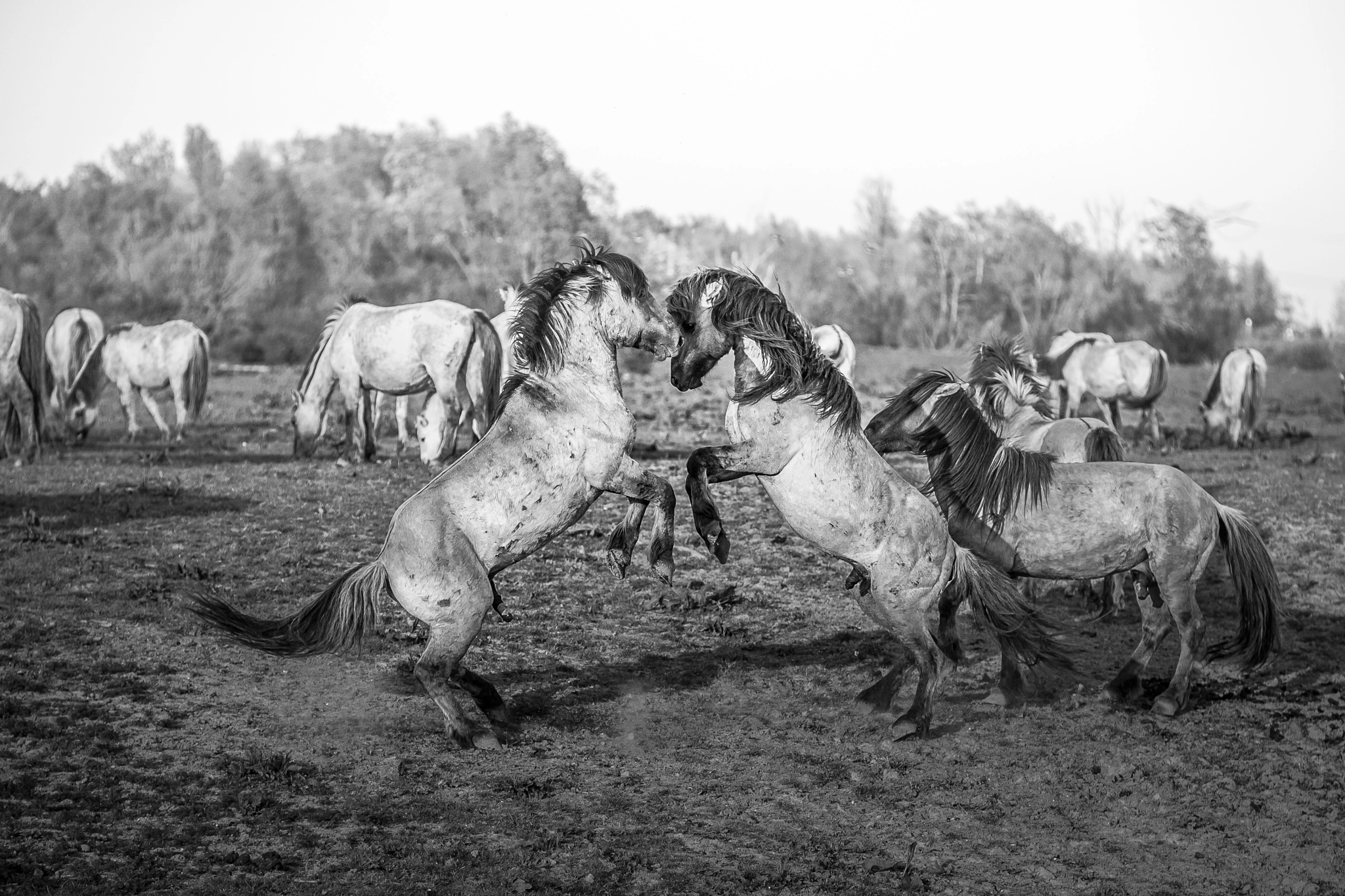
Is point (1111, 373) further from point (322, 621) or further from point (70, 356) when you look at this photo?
point (70, 356)

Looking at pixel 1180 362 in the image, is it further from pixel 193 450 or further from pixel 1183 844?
pixel 1183 844

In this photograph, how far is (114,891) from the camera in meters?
5.18

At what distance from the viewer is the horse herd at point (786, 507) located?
22.9ft

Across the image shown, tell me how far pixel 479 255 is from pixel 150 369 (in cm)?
4274

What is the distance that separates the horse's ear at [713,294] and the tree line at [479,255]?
148ft

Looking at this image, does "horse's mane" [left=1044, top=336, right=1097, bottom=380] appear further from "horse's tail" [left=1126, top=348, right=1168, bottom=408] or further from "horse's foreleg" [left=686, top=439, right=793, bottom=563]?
"horse's foreleg" [left=686, top=439, right=793, bottom=563]

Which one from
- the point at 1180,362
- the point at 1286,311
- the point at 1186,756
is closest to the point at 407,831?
the point at 1186,756

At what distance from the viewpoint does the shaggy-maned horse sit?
1029 centimetres

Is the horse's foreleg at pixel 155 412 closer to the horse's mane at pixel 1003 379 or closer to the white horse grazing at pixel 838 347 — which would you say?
the white horse grazing at pixel 838 347

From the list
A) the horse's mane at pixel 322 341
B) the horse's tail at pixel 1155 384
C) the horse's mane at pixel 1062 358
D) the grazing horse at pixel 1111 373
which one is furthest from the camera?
the horse's mane at pixel 1062 358

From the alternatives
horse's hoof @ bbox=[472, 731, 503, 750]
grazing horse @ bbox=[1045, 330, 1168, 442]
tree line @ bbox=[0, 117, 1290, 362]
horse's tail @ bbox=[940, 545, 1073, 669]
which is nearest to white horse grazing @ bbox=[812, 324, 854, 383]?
grazing horse @ bbox=[1045, 330, 1168, 442]

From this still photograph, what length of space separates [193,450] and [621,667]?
12.3 metres

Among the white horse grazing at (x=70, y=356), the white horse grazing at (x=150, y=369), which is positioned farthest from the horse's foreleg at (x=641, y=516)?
the white horse grazing at (x=70, y=356)

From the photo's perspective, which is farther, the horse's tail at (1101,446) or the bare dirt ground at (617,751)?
the horse's tail at (1101,446)
